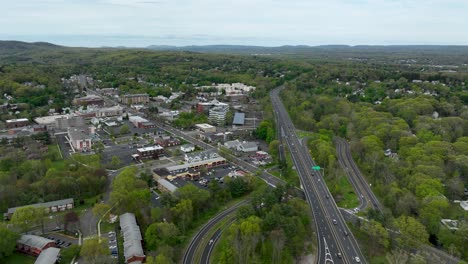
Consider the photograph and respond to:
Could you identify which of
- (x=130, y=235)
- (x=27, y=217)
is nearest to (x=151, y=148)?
(x=27, y=217)

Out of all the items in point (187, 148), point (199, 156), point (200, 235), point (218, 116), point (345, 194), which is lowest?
point (200, 235)

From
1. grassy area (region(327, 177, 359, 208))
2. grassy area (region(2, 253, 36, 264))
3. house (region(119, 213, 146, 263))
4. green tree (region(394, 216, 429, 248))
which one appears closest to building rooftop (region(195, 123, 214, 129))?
grassy area (region(327, 177, 359, 208))

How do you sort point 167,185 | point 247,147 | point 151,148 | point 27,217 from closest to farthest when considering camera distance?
1. point 27,217
2. point 167,185
3. point 151,148
4. point 247,147

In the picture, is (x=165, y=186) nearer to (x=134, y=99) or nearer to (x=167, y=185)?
(x=167, y=185)

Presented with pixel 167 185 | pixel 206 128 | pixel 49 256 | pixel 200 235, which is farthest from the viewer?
pixel 206 128

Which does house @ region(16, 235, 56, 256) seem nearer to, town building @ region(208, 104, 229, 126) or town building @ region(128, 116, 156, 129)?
town building @ region(128, 116, 156, 129)

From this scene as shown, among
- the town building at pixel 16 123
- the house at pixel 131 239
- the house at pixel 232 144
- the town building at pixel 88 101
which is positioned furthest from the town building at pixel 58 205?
the town building at pixel 88 101
